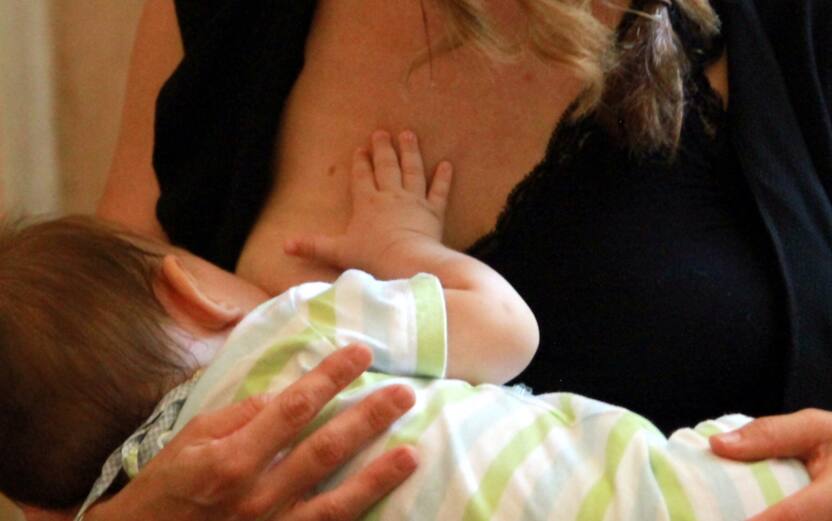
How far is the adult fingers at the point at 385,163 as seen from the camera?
872 mm

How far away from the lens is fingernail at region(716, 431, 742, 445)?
2.18 feet

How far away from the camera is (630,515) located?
63cm

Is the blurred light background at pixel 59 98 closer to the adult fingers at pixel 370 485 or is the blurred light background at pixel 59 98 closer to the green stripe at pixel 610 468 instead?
the adult fingers at pixel 370 485

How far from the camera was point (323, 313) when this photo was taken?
74 cm

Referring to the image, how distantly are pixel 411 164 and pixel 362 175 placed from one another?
45mm

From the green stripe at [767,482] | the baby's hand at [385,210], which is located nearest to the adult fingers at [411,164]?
the baby's hand at [385,210]

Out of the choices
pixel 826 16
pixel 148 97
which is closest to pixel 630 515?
pixel 826 16

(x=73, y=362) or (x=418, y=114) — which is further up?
(x=418, y=114)

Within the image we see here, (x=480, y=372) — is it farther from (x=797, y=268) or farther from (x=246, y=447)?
(x=797, y=268)

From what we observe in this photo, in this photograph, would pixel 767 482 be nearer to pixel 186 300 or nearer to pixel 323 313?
pixel 323 313

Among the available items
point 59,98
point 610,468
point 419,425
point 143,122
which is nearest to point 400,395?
point 419,425

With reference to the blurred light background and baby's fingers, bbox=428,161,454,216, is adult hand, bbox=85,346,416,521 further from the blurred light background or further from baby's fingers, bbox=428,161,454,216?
the blurred light background

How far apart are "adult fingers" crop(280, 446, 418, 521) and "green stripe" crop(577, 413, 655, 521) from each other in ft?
0.38

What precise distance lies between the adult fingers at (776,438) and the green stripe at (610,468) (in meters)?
0.05
